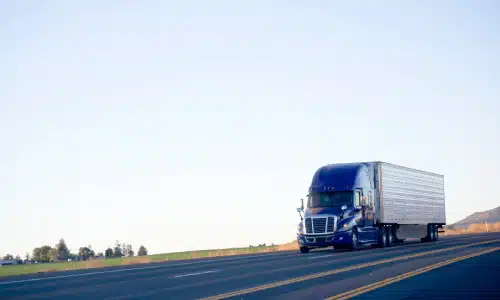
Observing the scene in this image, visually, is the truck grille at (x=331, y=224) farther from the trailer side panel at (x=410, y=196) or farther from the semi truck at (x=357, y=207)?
the trailer side panel at (x=410, y=196)

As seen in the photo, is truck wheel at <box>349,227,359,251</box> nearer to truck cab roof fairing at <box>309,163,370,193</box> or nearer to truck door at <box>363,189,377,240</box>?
truck door at <box>363,189,377,240</box>

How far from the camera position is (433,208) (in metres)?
54.3

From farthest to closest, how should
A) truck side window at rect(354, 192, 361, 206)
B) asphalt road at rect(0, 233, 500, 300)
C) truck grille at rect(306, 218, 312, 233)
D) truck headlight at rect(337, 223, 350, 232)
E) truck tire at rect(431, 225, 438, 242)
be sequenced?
truck tire at rect(431, 225, 438, 242), truck side window at rect(354, 192, 361, 206), truck grille at rect(306, 218, 312, 233), truck headlight at rect(337, 223, 350, 232), asphalt road at rect(0, 233, 500, 300)

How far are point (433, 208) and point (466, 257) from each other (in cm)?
2701

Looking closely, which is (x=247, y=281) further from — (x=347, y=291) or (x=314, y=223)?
(x=314, y=223)

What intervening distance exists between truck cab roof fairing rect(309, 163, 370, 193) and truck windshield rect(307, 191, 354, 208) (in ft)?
0.84

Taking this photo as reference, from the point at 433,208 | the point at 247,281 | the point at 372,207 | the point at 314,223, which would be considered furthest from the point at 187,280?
the point at 433,208

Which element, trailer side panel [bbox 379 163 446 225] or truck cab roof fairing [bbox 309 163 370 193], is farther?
trailer side panel [bbox 379 163 446 225]

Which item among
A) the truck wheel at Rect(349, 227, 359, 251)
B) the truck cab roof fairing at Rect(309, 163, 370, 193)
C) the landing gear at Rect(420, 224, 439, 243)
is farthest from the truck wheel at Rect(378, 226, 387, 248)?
the landing gear at Rect(420, 224, 439, 243)

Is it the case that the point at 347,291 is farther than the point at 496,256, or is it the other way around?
the point at 496,256

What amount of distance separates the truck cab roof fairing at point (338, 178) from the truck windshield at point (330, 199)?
0.84 feet

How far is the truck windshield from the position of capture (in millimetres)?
41094

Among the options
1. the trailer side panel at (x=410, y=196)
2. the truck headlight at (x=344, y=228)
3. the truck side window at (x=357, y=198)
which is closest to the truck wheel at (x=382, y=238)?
the trailer side panel at (x=410, y=196)

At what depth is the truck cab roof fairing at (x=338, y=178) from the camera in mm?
41375
